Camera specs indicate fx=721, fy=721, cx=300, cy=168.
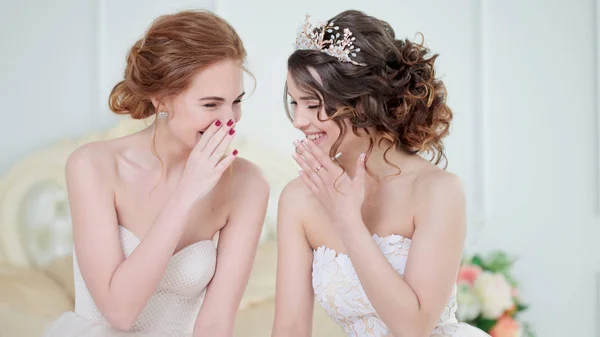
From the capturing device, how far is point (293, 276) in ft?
6.93

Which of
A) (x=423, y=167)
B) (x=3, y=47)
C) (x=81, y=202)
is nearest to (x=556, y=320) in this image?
(x=423, y=167)

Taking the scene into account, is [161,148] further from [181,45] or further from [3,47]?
[3,47]

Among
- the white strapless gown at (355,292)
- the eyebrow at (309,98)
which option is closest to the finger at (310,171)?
the eyebrow at (309,98)

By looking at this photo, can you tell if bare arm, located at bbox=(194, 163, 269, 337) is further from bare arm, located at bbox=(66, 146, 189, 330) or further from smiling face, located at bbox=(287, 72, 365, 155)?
smiling face, located at bbox=(287, 72, 365, 155)

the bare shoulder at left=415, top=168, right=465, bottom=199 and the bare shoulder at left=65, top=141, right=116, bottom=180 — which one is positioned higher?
the bare shoulder at left=415, top=168, right=465, bottom=199

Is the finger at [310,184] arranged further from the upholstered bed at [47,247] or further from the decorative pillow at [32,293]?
the decorative pillow at [32,293]

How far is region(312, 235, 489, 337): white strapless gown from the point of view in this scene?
6.72 feet

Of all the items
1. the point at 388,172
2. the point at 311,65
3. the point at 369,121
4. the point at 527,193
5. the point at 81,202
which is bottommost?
the point at 527,193

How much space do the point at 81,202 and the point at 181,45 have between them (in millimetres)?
558

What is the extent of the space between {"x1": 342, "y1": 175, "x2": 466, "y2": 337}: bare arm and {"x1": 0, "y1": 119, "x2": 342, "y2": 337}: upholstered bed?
4.05ft

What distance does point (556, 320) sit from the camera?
3.75m

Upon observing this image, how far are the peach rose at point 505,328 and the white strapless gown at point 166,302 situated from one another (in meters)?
1.57

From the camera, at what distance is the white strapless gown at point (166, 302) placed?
7.35 ft

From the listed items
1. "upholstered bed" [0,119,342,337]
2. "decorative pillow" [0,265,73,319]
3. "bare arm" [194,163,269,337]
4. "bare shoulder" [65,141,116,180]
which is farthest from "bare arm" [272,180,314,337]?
"decorative pillow" [0,265,73,319]
